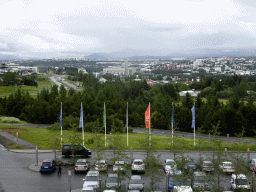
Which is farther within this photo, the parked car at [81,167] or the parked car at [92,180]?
the parked car at [81,167]

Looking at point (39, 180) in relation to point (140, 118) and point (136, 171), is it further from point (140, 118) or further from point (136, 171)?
point (140, 118)

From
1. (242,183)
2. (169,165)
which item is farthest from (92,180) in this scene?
(242,183)

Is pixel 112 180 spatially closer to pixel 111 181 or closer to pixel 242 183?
pixel 111 181

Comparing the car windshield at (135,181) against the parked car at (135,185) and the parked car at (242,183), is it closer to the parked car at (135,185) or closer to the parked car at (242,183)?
the parked car at (135,185)

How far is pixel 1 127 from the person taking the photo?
50125 millimetres

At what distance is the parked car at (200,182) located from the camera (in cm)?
1967

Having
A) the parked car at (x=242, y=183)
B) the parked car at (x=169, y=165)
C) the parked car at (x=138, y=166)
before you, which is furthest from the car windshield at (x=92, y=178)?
the parked car at (x=242, y=183)

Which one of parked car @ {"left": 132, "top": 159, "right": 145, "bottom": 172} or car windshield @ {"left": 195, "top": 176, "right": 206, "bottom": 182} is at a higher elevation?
car windshield @ {"left": 195, "top": 176, "right": 206, "bottom": 182}

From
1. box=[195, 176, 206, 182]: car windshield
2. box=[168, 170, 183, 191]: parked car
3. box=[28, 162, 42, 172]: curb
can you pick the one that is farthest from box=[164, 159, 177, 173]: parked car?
box=[28, 162, 42, 172]: curb

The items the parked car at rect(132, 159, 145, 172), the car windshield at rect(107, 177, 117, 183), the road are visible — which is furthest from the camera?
the parked car at rect(132, 159, 145, 172)

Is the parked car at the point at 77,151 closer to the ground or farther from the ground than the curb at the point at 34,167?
farther from the ground

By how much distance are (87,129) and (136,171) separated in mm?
24889

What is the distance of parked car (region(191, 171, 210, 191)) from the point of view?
1967cm

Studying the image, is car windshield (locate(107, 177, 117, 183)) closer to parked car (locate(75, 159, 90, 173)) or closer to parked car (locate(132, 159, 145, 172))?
parked car (locate(132, 159, 145, 172))
